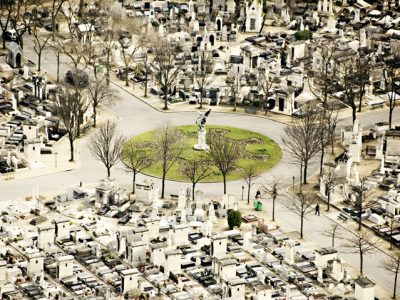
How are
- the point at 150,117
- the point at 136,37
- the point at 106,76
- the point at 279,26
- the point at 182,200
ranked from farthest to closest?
the point at 279,26, the point at 136,37, the point at 106,76, the point at 150,117, the point at 182,200

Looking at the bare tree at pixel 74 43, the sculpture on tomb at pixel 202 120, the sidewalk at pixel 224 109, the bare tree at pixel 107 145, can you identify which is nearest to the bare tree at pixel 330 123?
the sidewalk at pixel 224 109

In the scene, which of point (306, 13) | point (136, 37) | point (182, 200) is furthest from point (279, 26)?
point (182, 200)

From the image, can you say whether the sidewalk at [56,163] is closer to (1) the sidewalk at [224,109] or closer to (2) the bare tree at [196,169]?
(2) the bare tree at [196,169]

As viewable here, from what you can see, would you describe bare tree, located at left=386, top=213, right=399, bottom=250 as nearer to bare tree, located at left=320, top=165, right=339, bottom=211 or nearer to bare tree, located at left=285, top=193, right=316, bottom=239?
bare tree, located at left=320, top=165, right=339, bottom=211

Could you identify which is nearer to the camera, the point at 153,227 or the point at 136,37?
the point at 153,227

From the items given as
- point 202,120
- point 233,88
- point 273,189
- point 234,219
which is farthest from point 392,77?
point 234,219

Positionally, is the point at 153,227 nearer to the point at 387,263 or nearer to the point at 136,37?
the point at 387,263
